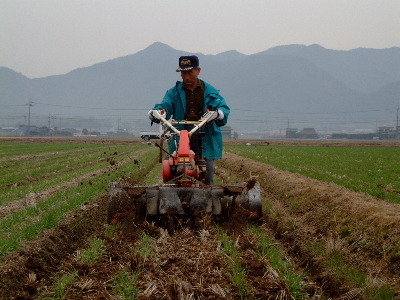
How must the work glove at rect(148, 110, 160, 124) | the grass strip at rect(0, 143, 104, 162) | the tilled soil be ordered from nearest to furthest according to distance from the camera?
the tilled soil, the work glove at rect(148, 110, 160, 124), the grass strip at rect(0, 143, 104, 162)

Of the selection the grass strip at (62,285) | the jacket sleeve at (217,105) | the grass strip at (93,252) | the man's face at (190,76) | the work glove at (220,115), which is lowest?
the grass strip at (62,285)

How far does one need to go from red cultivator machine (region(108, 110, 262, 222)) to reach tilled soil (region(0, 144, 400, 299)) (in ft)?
0.90

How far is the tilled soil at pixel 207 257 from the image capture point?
4.86 meters

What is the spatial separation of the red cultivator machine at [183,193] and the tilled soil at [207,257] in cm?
27

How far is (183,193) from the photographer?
23.7 ft

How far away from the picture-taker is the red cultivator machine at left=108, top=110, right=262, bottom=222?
7.22 metres

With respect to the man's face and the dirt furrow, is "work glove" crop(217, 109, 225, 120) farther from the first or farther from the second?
the dirt furrow

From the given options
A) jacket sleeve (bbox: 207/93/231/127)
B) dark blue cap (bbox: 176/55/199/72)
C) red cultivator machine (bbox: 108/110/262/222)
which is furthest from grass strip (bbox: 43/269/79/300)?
dark blue cap (bbox: 176/55/199/72)

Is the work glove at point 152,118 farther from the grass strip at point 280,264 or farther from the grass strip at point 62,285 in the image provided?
the grass strip at point 62,285

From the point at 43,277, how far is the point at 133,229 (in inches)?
76.2

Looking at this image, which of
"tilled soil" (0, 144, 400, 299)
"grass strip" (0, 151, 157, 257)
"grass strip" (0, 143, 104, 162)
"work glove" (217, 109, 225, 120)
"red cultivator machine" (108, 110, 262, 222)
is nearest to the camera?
"tilled soil" (0, 144, 400, 299)

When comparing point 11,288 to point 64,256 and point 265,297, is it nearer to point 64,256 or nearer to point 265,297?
point 64,256

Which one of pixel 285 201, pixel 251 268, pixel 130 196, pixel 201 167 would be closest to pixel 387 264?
pixel 251 268

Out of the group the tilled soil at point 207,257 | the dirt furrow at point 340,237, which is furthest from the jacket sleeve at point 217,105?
the dirt furrow at point 340,237
